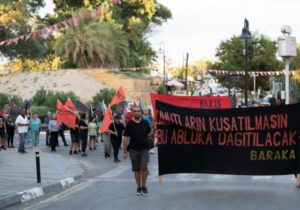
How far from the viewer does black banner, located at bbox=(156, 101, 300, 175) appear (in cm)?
1192

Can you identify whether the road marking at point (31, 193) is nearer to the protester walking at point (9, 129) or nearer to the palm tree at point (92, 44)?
the protester walking at point (9, 129)

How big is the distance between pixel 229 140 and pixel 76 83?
141 feet

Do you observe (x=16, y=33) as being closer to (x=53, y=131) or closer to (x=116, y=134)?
(x=53, y=131)

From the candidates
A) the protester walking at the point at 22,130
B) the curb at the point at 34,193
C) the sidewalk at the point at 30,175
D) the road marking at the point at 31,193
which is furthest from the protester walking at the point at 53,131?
the road marking at the point at 31,193

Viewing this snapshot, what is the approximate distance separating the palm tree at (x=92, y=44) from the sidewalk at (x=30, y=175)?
34.0 m

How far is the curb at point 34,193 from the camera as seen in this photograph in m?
11.2

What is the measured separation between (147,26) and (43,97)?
3057cm

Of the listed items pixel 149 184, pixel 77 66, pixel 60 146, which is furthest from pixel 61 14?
pixel 149 184

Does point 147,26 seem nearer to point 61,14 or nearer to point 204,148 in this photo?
point 61,14

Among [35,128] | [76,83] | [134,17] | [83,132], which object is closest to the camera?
[83,132]

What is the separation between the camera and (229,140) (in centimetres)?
1214

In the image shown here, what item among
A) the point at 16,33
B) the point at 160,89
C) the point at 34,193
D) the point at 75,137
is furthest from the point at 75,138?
the point at 160,89

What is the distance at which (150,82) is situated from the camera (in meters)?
59.8

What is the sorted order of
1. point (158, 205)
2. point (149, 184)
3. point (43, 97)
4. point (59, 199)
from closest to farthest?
point (158, 205) → point (59, 199) → point (149, 184) → point (43, 97)
